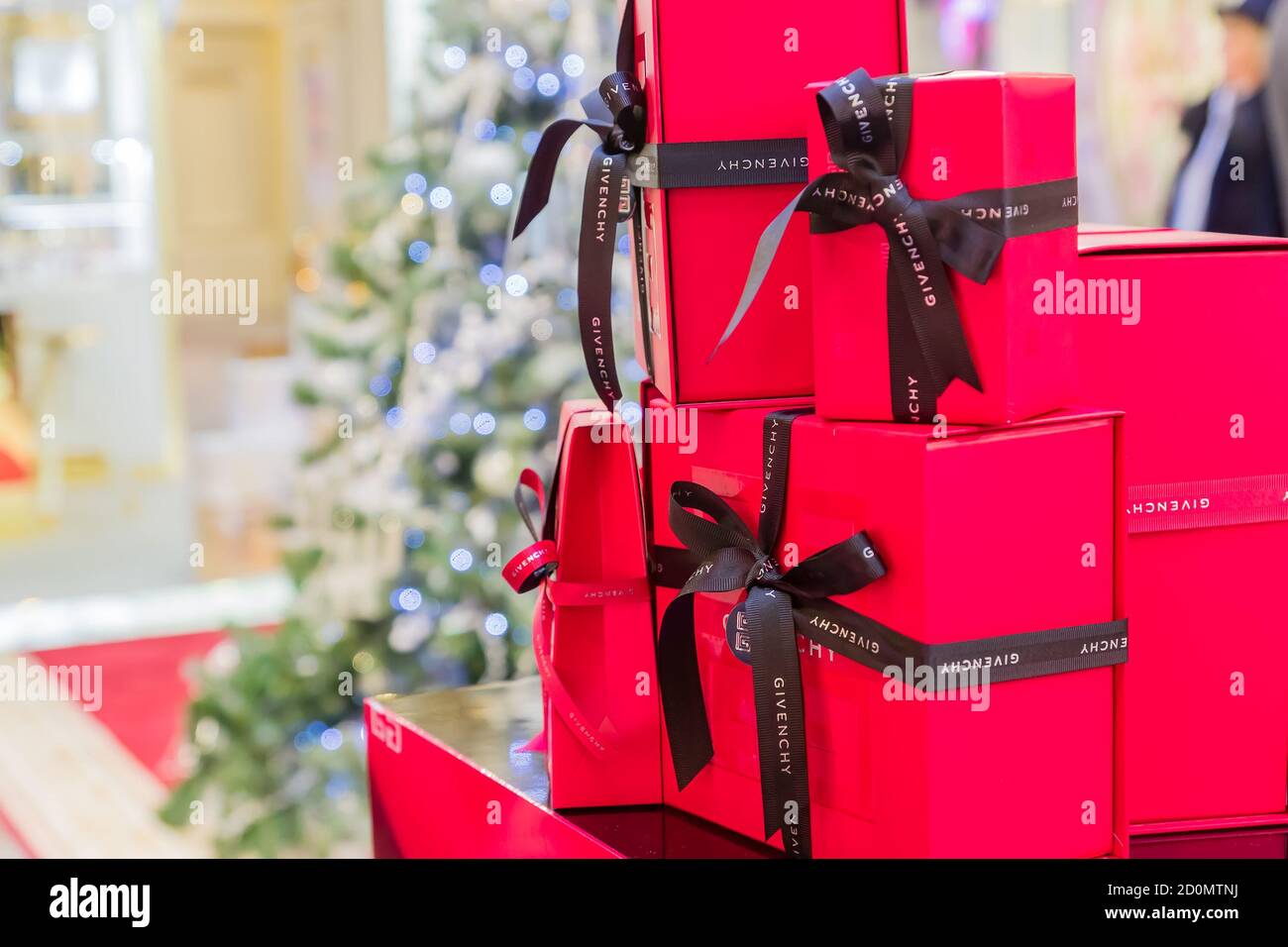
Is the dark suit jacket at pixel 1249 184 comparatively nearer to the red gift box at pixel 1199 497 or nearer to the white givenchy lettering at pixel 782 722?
the red gift box at pixel 1199 497

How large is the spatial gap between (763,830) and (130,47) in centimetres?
446

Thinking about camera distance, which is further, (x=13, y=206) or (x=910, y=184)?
(x=13, y=206)

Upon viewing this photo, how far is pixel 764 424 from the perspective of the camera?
1.12m

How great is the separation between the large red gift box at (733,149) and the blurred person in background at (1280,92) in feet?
7.73

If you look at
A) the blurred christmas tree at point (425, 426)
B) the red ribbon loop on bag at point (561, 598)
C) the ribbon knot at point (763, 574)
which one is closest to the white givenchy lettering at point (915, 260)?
the ribbon knot at point (763, 574)

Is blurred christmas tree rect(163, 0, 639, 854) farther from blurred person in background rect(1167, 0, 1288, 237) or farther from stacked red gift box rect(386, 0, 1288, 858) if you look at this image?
blurred person in background rect(1167, 0, 1288, 237)

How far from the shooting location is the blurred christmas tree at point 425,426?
103 inches

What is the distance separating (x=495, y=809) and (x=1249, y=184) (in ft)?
8.86

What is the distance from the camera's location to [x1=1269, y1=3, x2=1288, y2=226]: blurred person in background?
124 inches

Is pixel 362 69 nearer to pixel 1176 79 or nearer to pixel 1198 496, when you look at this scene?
pixel 1176 79

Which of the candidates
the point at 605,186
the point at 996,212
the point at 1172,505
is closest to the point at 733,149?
the point at 605,186

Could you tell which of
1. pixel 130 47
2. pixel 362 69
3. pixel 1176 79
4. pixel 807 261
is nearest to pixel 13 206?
pixel 130 47

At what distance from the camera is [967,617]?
39.0 inches

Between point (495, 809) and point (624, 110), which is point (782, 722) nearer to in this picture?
point (495, 809)
